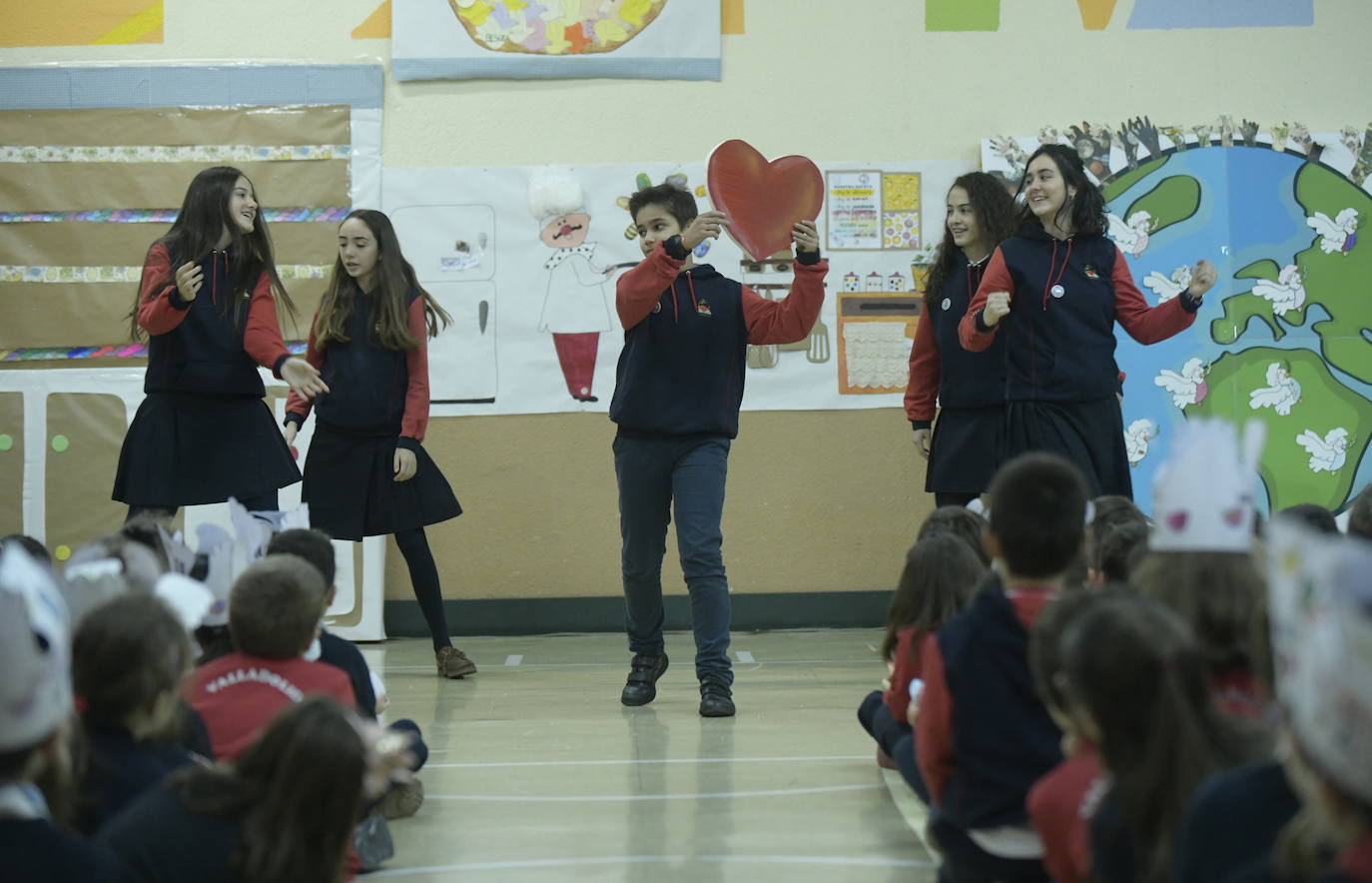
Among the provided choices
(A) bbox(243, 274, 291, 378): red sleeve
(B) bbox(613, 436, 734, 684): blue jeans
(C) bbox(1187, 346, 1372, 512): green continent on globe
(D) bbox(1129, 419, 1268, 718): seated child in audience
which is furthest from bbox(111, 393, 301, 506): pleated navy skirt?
(C) bbox(1187, 346, 1372, 512): green continent on globe

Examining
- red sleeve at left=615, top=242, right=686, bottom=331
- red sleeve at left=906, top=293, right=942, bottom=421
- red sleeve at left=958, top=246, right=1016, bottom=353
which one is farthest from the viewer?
red sleeve at left=906, top=293, right=942, bottom=421

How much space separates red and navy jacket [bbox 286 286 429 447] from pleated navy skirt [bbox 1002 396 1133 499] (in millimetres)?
1820

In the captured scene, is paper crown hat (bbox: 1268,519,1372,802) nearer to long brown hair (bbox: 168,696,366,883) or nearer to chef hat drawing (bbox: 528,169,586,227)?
long brown hair (bbox: 168,696,366,883)

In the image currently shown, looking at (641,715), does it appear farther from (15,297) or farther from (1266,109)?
(1266,109)

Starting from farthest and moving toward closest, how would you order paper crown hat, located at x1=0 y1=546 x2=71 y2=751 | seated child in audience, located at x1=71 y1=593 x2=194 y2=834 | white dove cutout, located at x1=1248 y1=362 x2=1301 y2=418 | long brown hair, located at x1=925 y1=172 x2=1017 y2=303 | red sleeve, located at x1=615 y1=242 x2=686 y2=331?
white dove cutout, located at x1=1248 y1=362 x2=1301 y2=418 < long brown hair, located at x1=925 y1=172 x2=1017 y2=303 < red sleeve, located at x1=615 y1=242 x2=686 y2=331 < seated child in audience, located at x1=71 y1=593 x2=194 y2=834 < paper crown hat, located at x1=0 y1=546 x2=71 y2=751

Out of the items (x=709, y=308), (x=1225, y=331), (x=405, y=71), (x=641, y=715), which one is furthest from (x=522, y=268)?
(x=1225, y=331)

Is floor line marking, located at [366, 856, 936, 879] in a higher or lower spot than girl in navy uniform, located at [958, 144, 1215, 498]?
lower

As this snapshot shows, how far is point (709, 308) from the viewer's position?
3830 mm

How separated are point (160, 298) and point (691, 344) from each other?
1.41 meters

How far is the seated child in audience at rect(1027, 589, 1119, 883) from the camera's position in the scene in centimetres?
151

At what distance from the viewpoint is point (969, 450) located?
3953 millimetres

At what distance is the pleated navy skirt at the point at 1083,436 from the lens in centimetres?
367

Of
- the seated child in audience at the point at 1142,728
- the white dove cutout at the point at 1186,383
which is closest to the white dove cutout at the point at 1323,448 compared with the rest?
the white dove cutout at the point at 1186,383

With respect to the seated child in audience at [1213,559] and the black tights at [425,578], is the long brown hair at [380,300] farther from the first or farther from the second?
the seated child in audience at [1213,559]
